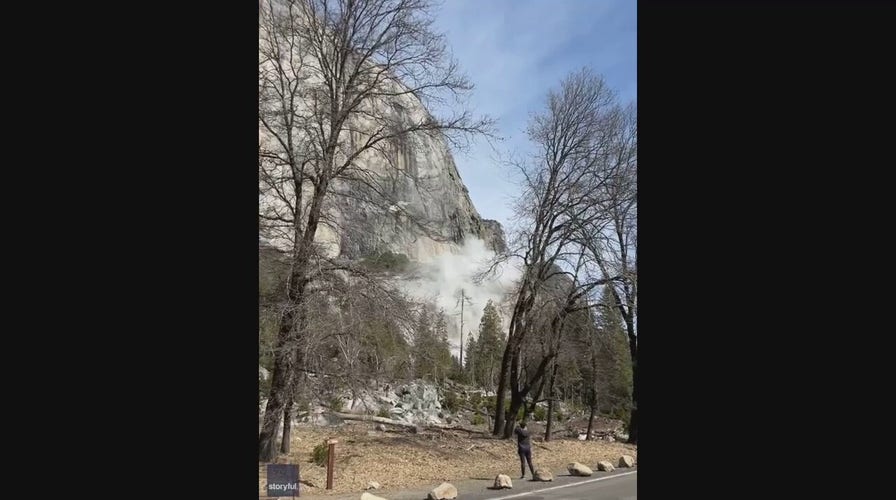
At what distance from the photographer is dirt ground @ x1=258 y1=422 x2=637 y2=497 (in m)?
11.0

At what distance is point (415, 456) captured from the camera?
13219 mm

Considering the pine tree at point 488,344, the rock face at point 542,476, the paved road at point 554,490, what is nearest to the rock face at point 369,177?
the paved road at point 554,490

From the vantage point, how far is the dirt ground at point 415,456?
11.0 meters

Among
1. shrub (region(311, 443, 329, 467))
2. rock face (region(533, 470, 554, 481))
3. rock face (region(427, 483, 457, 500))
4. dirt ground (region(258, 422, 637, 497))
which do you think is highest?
rock face (region(427, 483, 457, 500))

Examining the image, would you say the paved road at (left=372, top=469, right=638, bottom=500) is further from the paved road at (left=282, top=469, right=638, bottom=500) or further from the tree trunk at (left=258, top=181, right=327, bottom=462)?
the tree trunk at (left=258, top=181, right=327, bottom=462)

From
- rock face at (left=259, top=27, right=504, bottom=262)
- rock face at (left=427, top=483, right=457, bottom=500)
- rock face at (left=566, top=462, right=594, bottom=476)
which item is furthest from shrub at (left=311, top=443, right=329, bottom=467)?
rock face at (left=566, top=462, right=594, bottom=476)

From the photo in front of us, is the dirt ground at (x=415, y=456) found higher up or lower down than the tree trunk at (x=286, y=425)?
lower down

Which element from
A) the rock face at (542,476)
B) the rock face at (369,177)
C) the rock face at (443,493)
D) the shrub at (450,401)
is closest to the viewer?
the rock face at (443,493)

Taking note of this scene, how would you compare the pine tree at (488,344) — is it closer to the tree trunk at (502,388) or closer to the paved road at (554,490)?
the tree trunk at (502,388)

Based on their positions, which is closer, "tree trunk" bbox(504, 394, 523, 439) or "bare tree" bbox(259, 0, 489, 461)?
"bare tree" bbox(259, 0, 489, 461)
